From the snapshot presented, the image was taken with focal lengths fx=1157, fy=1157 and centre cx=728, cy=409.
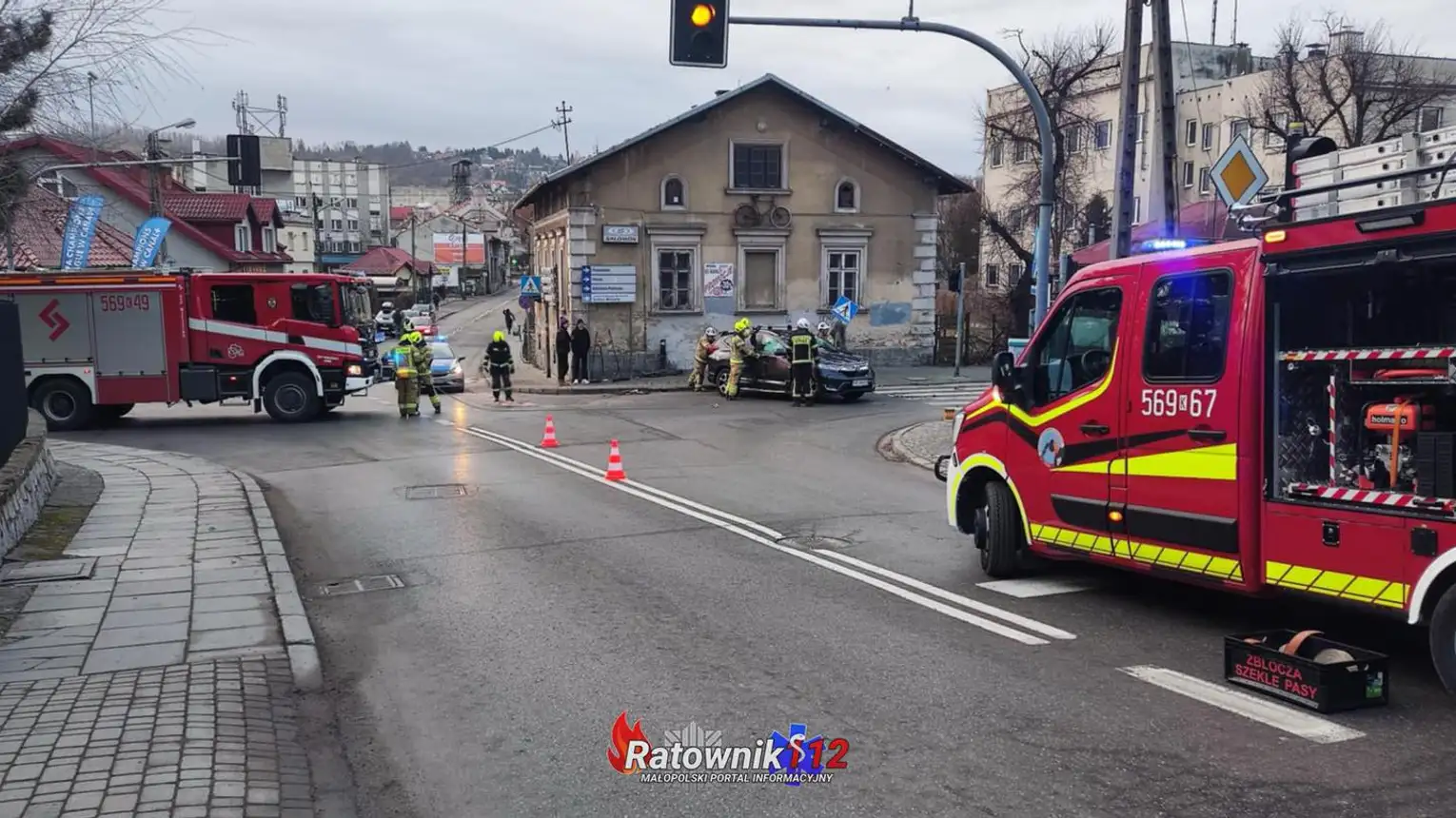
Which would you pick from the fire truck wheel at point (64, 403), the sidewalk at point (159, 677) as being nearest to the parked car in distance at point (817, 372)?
the fire truck wheel at point (64, 403)

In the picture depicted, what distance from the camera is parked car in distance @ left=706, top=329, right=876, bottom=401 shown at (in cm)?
2464

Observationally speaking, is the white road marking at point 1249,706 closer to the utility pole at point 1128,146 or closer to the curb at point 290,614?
the curb at point 290,614

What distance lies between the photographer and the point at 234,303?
840 inches

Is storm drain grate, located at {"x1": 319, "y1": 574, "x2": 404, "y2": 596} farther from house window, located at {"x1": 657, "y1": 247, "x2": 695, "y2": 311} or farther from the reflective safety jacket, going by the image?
house window, located at {"x1": 657, "y1": 247, "x2": 695, "y2": 311}

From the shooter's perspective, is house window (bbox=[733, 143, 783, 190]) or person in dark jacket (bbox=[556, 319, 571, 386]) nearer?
person in dark jacket (bbox=[556, 319, 571, 386])

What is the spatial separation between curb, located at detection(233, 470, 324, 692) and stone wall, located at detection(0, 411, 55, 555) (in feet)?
6.06

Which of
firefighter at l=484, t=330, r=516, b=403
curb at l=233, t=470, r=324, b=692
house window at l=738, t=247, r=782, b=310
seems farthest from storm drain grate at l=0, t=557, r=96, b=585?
house window at l=738, t=247, r=782, b=310

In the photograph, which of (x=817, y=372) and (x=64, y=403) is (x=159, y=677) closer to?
(x=64, y=403)

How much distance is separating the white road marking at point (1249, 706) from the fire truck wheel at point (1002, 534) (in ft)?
7.11

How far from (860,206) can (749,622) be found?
2687 cm

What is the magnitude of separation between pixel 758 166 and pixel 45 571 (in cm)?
2570

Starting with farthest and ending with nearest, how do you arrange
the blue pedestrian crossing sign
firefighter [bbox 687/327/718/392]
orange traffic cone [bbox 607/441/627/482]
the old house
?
the old house
the blue pedestrian crossing sign
firefighter [bbox 687/327/718/392]
orange traffic cone [bbox 607/441/627/482]

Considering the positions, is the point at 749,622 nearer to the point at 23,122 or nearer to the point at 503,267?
the point at 23,122

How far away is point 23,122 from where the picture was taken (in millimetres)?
9016
